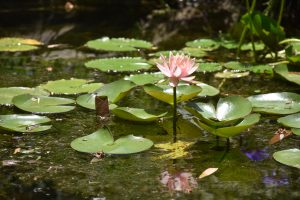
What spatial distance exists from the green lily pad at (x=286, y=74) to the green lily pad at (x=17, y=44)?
1.41 metres

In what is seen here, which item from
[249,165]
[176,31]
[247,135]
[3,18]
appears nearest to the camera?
[249,165]

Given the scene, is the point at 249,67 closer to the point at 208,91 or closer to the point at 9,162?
the point at 208,91

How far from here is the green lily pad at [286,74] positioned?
2.19 meters

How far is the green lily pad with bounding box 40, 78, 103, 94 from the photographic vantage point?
213cm

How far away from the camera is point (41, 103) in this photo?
6.34 feet

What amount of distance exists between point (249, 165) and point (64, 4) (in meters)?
3.84

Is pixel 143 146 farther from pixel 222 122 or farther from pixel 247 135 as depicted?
pixel 247 135

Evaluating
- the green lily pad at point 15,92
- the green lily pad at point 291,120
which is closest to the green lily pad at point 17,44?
the green lily pad at point 15,92

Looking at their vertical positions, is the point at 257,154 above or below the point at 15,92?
below

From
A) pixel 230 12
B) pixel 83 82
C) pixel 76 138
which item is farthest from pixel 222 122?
pixel 230 12

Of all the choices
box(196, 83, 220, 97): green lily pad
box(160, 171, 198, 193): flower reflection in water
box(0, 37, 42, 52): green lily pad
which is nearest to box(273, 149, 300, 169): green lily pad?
box(160, 171, 198, 193): flower reflection in water

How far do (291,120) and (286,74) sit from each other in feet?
1.95

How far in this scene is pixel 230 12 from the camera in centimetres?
425

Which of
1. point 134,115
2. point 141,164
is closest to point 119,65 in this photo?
point 134,115
